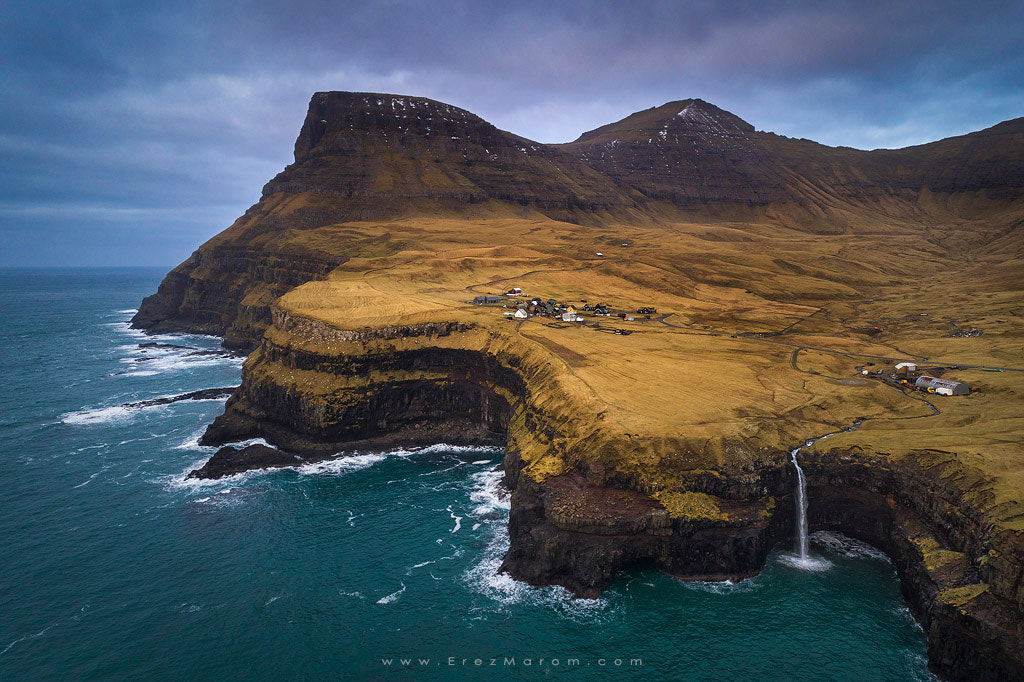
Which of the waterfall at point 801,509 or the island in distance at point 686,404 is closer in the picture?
the island in distance at point 686,404

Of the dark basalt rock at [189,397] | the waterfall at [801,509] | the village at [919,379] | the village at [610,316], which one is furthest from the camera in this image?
the dark basalt rock at [189,397]

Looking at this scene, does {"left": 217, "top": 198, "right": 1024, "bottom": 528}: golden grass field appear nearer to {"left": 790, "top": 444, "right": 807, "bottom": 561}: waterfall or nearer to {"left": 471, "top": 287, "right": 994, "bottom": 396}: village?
{"left": 471, "top": 287, "right": 994, "bottom": 396}: village

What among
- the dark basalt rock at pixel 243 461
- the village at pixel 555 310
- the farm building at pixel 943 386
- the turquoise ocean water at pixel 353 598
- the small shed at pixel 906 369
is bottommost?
the turquoise ocean water at pixel 353 598

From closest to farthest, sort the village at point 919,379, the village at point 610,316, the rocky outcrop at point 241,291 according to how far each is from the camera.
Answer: the village at point 919,379
the village at point 610,316
the rocky outcrop at point 241,291

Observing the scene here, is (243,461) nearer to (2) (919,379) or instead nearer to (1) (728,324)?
(1) (728,324)

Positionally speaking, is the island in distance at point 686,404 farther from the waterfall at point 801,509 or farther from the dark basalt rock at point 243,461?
the waterfall at point 801,509

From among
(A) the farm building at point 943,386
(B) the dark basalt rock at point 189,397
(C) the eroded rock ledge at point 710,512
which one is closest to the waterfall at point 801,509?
(C) the eroded rock ledge at point 710,512

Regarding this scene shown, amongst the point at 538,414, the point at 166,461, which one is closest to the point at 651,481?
the point at 538,414

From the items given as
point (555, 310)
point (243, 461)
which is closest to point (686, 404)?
point (555, 310)
